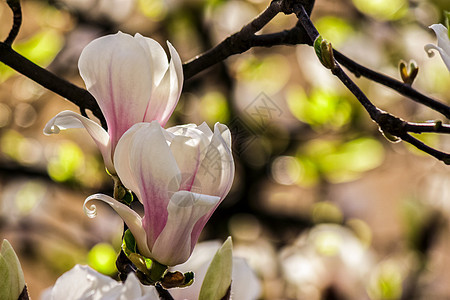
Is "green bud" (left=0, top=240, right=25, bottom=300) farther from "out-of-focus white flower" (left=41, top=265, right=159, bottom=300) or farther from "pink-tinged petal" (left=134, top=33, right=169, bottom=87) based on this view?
"pink-tinged petal" (left=134, top=33, right=169, bottom=87)

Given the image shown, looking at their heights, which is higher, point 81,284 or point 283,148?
point 81,284

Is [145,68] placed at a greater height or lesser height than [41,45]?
greater

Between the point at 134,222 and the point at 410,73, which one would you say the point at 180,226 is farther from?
the point at 410,73

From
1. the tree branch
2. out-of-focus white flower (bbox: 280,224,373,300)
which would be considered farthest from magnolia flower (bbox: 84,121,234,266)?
out-of-focus white flower (bbox: 280,224,373,300)

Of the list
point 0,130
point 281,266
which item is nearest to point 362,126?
point 281,266

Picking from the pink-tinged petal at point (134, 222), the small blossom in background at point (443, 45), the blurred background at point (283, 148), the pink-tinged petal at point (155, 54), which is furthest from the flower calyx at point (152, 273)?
the blurred background at point (283, 148)

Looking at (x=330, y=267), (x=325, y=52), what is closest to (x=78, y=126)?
(x=325, y=52)

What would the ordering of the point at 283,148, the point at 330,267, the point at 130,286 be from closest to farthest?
the point at 130,286 → the point at 330,267 → the point at 283,148

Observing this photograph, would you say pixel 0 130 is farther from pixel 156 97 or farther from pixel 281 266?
pixel 156 97

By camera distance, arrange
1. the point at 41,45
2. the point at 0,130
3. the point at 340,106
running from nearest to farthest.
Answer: the point at 41,45 → the point at 340,106 → the point at 0,130
